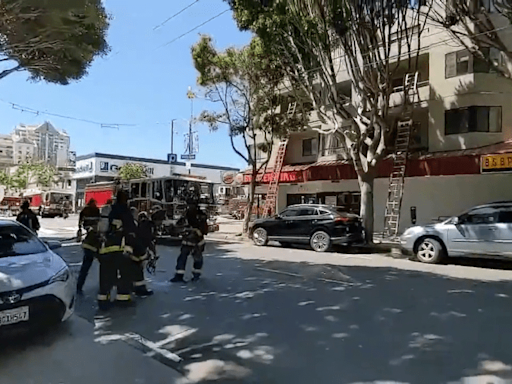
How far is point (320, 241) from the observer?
17297mm

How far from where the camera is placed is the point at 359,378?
182 inches

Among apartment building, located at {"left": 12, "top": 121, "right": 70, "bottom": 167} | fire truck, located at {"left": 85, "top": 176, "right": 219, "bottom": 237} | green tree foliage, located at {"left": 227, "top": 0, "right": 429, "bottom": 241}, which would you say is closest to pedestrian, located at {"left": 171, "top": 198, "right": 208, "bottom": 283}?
fire truck, located at {"left": 85, "top": 176, "right": 219, "bottom": 237}

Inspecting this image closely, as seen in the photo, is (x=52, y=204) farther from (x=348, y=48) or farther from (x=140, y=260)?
(x=140, y=260)

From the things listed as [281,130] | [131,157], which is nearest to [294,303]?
[281,130]

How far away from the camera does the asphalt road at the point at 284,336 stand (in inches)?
190

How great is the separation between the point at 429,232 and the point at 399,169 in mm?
6914

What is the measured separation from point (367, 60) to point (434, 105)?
211 inches

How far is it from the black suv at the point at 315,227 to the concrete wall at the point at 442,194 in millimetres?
5922

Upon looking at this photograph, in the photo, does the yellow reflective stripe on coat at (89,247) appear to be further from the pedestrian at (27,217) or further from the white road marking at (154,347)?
the pedestrian at (27,217)

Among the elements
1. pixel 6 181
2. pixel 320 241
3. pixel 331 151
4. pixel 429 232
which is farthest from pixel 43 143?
pixel 429 232

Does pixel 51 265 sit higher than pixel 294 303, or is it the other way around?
pixel 51 265

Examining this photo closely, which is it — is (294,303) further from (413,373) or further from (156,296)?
(413,373)

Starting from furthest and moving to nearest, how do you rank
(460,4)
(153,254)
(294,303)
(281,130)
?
(281,130) → (460,4) → (153,254) → (294,303)

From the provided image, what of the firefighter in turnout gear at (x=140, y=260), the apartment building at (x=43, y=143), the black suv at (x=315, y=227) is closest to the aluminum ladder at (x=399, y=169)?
the black suv at (x=315, y=227)
